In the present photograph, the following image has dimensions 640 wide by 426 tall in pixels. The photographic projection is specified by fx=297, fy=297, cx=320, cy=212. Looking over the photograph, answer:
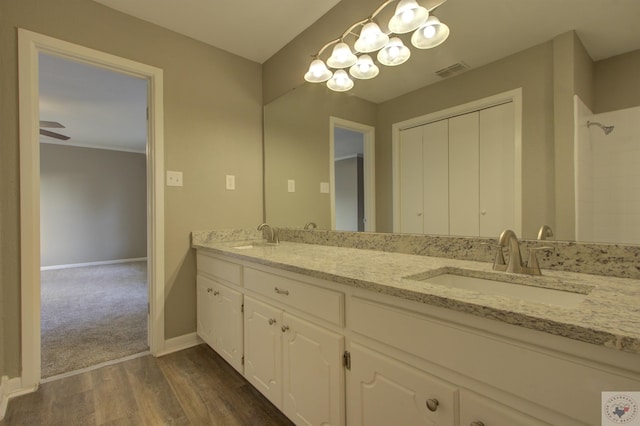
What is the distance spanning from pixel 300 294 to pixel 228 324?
79cm

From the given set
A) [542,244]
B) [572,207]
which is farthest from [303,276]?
[572,207]

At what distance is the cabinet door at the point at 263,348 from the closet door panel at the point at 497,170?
1.02 m

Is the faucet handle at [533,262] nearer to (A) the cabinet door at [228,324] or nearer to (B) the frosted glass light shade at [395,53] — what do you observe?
(B) the frosted glass light shade at [395,53]

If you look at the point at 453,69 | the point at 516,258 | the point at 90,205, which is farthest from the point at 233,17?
the point at 90,205

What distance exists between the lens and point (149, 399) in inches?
63.1

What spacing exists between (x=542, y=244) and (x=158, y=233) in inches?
86.1

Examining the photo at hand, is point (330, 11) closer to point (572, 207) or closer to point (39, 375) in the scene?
point (572, 207)

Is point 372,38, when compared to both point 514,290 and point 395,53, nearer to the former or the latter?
point 395,53

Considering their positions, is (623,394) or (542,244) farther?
(542,244)

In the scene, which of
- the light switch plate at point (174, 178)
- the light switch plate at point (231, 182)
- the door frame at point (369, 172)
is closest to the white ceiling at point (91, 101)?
the light switch plate at point (174, 178)

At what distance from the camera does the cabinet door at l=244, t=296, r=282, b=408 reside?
1.35 meters

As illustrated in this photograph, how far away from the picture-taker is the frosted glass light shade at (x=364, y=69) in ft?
5.65

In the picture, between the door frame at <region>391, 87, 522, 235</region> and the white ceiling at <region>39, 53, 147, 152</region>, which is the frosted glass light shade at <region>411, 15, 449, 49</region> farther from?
the white ceiling at <region>39, 53, 147, 152</region>

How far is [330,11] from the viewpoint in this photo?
1.95 metres
